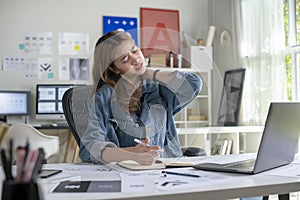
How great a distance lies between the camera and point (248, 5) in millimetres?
4191

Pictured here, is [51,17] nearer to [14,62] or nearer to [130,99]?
[14,62]

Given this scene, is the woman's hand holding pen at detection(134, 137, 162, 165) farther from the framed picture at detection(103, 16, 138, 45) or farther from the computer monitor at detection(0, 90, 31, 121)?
the framed picture at detection(103, 16, 138, 45)

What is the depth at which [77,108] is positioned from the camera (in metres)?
1.64

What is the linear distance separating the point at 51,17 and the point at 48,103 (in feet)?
3.09

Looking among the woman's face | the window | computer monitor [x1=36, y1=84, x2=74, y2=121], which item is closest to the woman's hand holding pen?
the woman's face

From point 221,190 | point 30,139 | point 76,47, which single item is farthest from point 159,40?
point 76,47

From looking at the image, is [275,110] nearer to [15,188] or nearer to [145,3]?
[15,188]

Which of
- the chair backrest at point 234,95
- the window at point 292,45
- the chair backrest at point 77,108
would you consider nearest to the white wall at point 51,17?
the chair backrest at point 234,95

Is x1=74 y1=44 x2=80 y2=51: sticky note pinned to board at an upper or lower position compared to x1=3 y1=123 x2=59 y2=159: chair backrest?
upper

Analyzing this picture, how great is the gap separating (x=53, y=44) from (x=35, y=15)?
349 mm

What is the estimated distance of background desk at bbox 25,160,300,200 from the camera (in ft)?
2.69

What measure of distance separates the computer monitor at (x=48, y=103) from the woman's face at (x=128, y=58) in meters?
2.73

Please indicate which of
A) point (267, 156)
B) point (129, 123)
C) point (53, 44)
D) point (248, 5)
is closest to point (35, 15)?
point (53, 44)

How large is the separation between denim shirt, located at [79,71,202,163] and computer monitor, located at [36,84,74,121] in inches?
104
